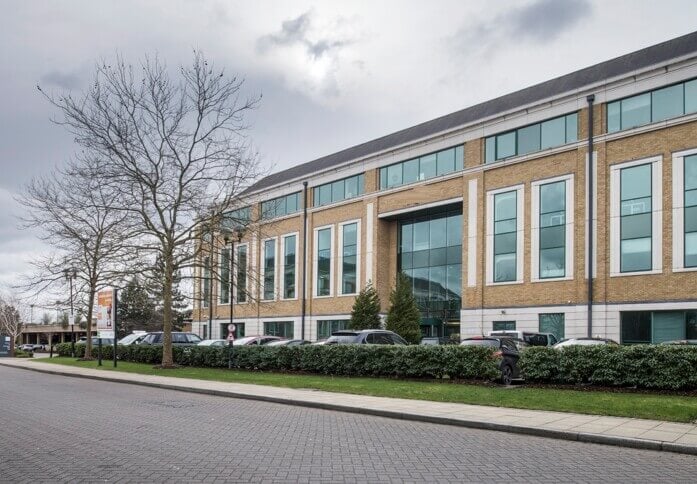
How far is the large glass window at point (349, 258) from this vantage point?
156 ft

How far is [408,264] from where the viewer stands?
4541 centimetres

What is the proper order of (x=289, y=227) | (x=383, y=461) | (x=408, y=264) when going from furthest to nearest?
(x=289, y=227) → (x=408, y=264) → (x=383, y=461)

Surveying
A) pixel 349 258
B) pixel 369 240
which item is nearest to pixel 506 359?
pixel 369 240

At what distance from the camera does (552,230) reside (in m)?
34.6

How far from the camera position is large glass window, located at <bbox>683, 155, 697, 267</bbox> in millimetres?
29516

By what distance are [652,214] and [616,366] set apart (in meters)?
16.3

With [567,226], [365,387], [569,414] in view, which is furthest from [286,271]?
[569,414]

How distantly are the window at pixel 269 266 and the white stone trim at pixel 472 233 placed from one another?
2048 cm

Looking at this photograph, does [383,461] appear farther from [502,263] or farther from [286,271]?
[286,271]

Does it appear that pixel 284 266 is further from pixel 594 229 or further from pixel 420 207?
pixel 594 229

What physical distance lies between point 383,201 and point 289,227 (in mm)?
11107

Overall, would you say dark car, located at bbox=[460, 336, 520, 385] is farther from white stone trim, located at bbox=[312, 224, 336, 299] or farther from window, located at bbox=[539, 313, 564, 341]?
white stone trim, located at bbox=[312, 224, 336, 299]

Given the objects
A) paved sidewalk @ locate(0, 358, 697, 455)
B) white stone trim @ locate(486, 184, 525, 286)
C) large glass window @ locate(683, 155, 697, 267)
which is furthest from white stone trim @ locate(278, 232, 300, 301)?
paved sidewalk @ locate(0, 358, 697, 455)

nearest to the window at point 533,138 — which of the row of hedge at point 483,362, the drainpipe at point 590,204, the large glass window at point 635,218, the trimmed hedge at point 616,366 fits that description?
the drainpipe at point 590,204
